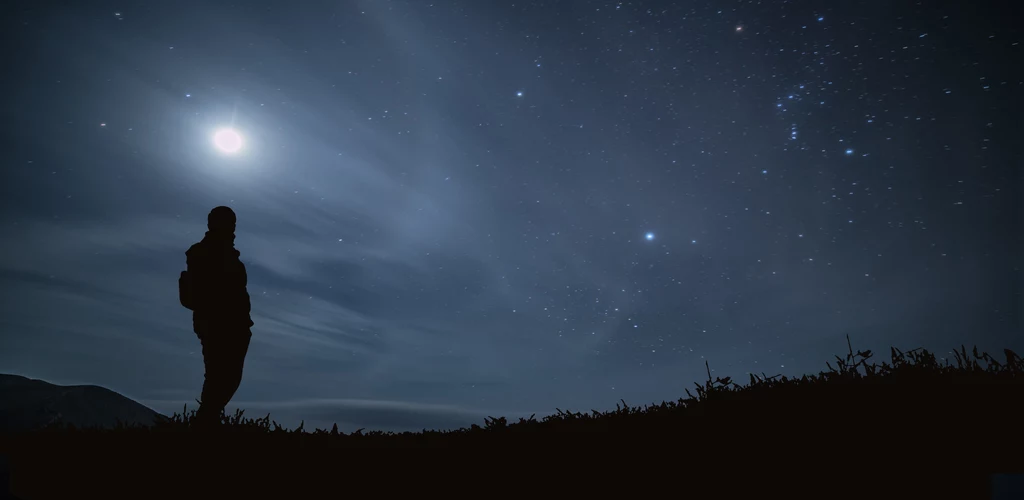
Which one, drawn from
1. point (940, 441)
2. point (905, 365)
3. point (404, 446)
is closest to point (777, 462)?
point (940, 441)

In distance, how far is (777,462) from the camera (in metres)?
2.74

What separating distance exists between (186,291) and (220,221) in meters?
1.25

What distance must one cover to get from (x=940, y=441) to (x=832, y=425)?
50cm

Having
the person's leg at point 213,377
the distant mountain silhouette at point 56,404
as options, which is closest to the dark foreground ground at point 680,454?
the person's leg at point 213,377

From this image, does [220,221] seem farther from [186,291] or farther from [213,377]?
[213,377]

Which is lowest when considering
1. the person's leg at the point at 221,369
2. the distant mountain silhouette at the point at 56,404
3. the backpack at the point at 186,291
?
the distant mountain silhouette at the point at 56,404

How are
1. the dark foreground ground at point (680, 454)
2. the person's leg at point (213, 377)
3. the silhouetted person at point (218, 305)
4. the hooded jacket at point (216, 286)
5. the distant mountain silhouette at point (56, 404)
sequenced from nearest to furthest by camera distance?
1. the dark foreground ground at point (680, 454)
2. the person's leg at point (213, 377)
3. the silhouetted person at point (218, 305)
4. the hooded jacket at point (216, 286)
5. the distant mountain silhouette at point (56, 404)

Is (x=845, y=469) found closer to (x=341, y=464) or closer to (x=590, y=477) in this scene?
(x=590, y=477)

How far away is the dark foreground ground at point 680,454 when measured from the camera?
2.49 metres

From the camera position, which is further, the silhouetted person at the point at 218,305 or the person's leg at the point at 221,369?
the silhouetted person at the point at 218,305

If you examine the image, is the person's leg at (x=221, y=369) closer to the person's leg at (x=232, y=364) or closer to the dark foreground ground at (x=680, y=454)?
the person's leg at (x=232, y=364)

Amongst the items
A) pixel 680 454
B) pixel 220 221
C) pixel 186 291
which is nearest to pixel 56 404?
pixel 186 291

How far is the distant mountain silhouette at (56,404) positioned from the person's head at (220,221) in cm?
6774

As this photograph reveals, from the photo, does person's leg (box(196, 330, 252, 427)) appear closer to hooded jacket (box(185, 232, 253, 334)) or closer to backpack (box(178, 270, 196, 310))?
hooded jacket (box(185, 232, 253, 334))
